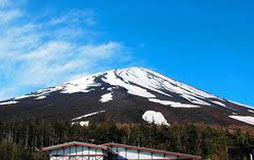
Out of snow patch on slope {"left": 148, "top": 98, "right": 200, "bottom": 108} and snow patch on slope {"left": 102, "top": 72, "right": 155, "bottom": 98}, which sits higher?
snow patch on slope {"left": 102, "top": 72, "right": 155, "bottom": 98}

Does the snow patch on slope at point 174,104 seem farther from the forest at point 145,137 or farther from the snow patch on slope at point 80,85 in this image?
the forest at point 145,137

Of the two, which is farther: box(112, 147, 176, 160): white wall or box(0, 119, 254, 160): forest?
box(0, 119, 254, 160): forest

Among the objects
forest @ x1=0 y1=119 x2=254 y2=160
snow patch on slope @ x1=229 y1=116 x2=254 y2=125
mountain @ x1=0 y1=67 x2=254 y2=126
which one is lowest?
forest @ x1=0 y1=119 x2=254 y2=160

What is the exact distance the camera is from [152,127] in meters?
59.8

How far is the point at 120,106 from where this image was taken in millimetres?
94188

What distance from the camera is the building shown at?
33406 millimetres

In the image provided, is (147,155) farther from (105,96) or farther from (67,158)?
(105,96)

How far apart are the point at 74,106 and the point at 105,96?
14.1 metres

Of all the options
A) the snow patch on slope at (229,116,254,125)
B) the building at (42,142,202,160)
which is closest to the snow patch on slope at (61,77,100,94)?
the snow patch on slope at (229,116,254,125)

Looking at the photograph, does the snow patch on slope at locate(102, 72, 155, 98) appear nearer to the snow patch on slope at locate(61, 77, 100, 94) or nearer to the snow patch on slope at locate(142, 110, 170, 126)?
the snow patch on slope at locate(61, 77, 100, 94)

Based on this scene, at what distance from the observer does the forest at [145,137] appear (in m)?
51.5

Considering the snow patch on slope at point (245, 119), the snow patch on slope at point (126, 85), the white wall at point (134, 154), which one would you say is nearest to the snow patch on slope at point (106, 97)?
the snow patch on slope at point (126, 85)

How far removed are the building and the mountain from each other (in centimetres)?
3480

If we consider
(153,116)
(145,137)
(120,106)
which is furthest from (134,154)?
(120,106)
